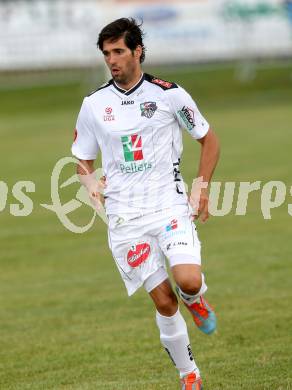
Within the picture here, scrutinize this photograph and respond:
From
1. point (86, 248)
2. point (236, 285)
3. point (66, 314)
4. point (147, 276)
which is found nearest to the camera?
point (147, 276)

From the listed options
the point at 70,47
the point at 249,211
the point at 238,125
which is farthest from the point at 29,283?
the point at 70,47

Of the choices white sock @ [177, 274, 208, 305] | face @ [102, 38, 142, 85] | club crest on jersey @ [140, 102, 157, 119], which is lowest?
white sock @ [177, 274, 208, 305]

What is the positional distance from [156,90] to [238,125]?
24.4 meters

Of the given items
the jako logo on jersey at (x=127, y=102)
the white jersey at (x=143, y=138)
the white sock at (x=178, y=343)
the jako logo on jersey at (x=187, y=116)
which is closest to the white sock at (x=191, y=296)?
the white sock at (x=178, y=343)

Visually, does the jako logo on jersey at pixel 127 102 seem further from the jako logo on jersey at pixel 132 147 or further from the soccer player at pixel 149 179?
the jako logo on jersey at pixel 132 147

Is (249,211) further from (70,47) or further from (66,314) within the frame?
(70,47)

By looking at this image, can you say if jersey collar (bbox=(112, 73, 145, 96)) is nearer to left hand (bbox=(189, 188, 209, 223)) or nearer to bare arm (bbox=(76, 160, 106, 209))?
bare arm (bbox=(76, 160, 106, 209))

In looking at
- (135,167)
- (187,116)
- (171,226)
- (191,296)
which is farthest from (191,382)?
(187,116)

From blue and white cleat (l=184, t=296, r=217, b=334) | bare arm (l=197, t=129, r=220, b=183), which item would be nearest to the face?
bare arm (l=197, t=129, r=220, b=183)

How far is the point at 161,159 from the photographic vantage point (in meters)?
7.84

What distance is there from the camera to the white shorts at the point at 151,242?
7758 millimetres

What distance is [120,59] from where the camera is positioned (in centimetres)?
775

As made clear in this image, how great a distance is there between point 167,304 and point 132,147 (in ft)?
3.78

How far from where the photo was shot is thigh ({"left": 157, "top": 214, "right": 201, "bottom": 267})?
301 inches
